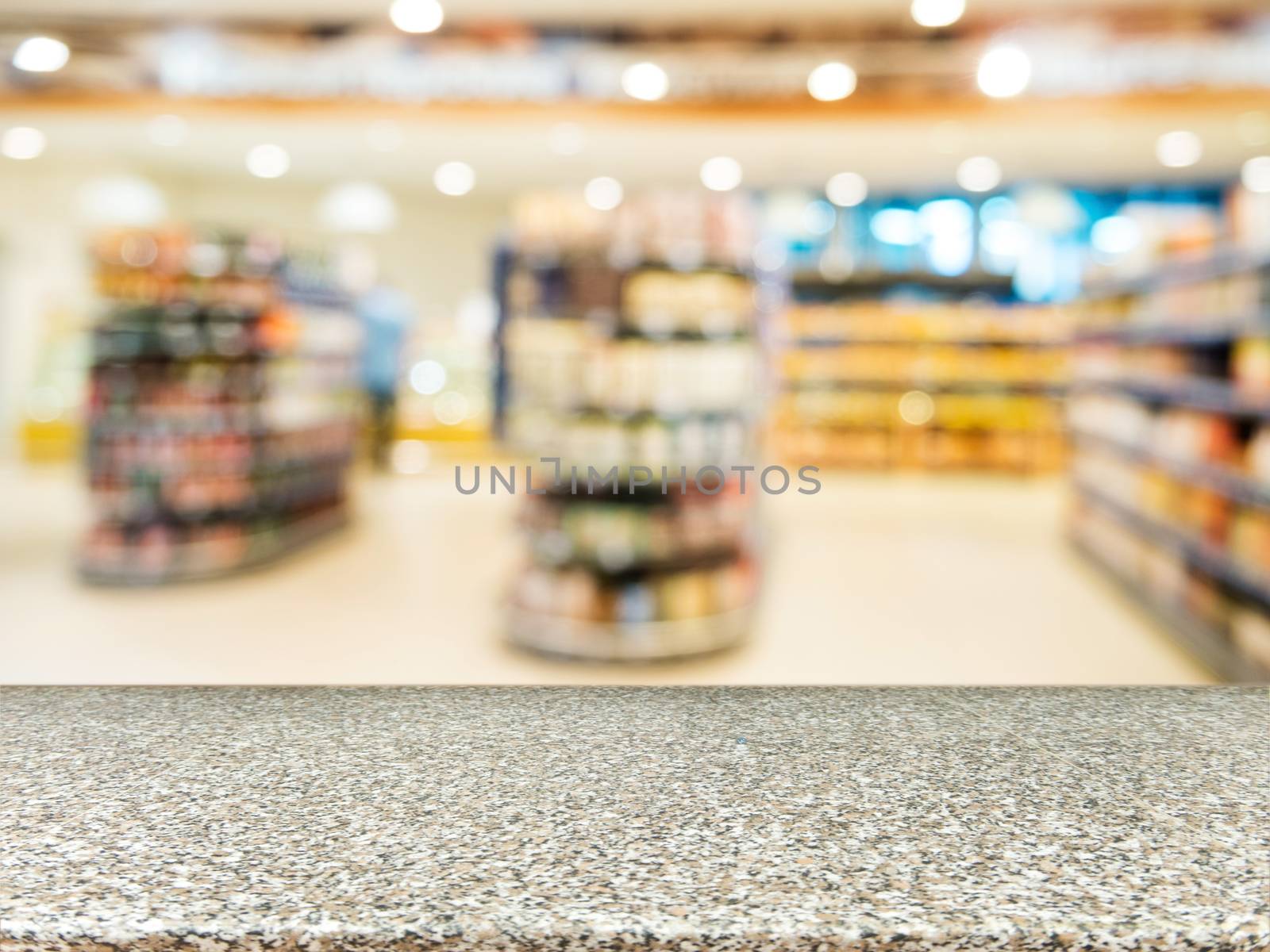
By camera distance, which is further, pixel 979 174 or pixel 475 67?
pixel 979 174

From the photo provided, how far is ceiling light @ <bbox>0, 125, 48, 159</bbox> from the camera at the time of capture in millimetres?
10445

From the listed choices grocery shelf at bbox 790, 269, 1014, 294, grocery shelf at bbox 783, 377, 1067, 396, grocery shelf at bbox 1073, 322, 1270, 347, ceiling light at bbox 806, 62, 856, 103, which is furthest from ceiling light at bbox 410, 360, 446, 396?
grocery shelf at bbox 1073, 322, 1270, 347

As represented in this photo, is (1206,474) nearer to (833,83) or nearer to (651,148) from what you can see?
(833,83)

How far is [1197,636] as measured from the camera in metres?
5.10

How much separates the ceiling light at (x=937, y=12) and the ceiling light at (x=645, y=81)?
1.65 metres

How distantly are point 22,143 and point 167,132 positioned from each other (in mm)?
2082

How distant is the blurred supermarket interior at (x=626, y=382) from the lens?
16.6 feet

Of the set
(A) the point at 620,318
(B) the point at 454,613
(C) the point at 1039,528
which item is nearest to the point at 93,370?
(B) the point at 454,613

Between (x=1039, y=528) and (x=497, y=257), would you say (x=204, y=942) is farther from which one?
(x=1039, y=528)

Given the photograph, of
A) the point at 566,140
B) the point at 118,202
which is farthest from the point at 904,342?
the point at 118,202

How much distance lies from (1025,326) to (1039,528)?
4.02 m

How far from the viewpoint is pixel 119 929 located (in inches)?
29.3

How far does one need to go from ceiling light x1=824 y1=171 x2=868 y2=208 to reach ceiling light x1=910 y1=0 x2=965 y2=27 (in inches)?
204

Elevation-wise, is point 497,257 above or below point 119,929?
above
